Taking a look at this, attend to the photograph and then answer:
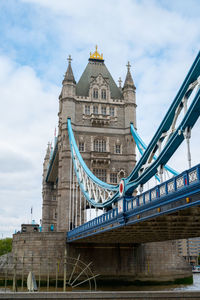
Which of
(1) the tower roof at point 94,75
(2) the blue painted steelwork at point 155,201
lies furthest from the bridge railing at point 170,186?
(1) the tower roof at point 94,75

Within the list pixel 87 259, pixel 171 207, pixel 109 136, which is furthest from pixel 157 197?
pixel 109 136

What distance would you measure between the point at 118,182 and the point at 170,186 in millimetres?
29062

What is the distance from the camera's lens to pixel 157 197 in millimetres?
15055

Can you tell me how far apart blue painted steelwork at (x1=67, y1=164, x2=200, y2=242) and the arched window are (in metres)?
19.7

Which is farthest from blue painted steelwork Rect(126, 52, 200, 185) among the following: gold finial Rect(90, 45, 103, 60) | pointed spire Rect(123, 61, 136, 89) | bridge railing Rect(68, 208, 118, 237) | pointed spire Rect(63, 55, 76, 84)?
gold finial Rect(90, 45, 103, 60)

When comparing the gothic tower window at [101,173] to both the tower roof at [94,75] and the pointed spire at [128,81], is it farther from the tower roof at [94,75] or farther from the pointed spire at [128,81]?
the pointed spire at [128,81]

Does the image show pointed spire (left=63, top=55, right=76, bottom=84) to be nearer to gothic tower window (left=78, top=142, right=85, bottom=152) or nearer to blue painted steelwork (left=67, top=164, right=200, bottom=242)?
gothic tower window (left=78, top=142, right=85, bottom=152)

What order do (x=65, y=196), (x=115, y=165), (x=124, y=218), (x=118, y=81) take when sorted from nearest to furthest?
(x=124, y=218) → (x=65, y=196) → (x=115, y=165) → (x=118, y=81)

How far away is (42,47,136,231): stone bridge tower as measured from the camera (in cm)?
4266

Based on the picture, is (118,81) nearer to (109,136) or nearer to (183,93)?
(109,136)

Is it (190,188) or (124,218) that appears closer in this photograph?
(190,188)

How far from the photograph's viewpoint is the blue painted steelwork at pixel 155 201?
1235 cm

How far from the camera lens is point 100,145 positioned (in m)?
44.1

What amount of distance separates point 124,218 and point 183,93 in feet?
23.5
